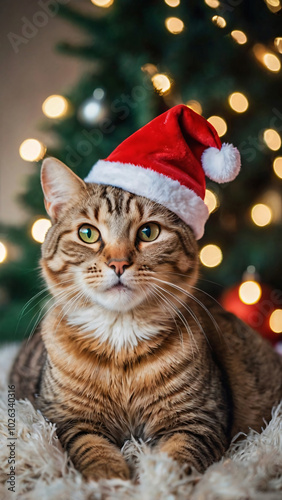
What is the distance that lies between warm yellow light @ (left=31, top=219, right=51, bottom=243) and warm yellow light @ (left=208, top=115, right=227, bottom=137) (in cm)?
65

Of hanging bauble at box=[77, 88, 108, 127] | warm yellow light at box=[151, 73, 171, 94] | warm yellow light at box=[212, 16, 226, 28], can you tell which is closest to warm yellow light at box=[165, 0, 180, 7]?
warm yellow light at box=[212, 16, 226, 28]

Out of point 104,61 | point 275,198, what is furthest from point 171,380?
point 104,61

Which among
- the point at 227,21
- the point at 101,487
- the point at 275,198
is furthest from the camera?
the point at 275,198

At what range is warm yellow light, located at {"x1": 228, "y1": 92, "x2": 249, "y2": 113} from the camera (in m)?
1.33

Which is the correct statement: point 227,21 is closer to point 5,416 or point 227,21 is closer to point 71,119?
point 71,119

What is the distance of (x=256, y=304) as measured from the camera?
5.21 feet

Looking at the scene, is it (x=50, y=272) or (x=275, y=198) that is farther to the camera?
(x=275, y=198)

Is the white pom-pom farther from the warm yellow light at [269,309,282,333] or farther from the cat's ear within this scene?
the warm yellow light at [269,309,282,333]

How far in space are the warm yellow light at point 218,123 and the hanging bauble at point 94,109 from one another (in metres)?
0.35

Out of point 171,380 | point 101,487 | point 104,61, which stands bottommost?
point 101,487

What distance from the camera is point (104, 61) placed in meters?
1.37

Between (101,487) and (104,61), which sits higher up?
(104,61)

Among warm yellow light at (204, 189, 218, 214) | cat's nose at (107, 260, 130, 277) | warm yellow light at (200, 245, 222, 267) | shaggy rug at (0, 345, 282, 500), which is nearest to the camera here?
shaggy rug at (0, 345, 282, 500)

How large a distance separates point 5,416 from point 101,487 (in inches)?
12.7
